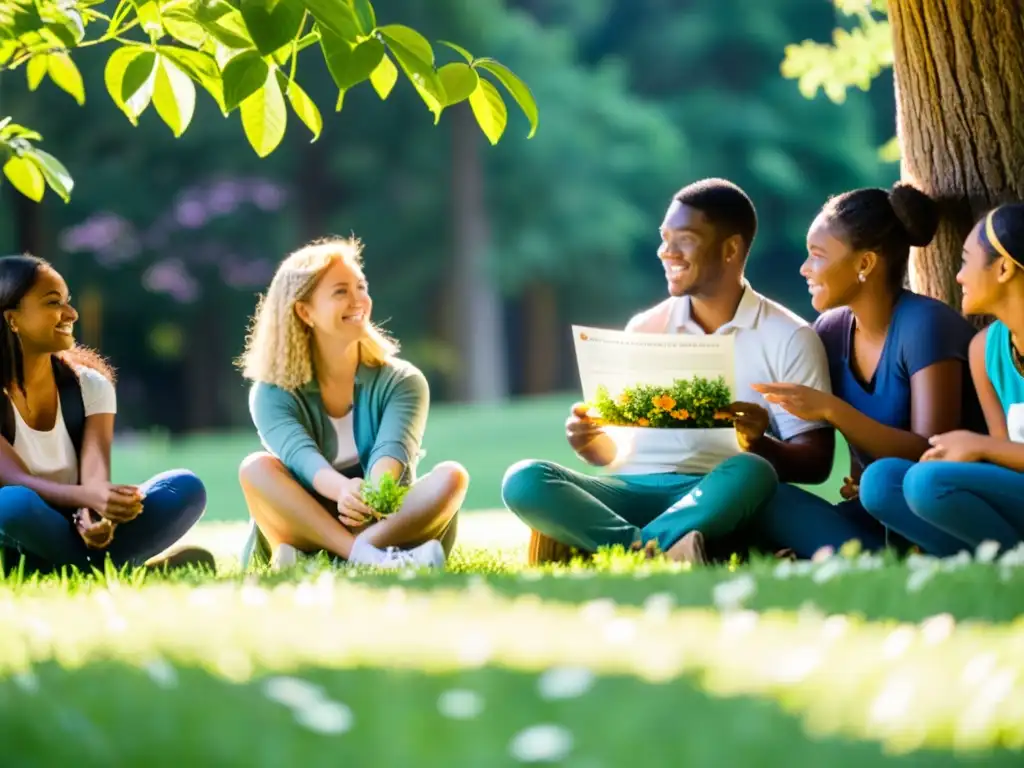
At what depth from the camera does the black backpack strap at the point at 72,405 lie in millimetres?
5449

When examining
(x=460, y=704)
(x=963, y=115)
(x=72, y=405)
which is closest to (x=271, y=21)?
(x=460, y=704)

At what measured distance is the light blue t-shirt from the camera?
471cm

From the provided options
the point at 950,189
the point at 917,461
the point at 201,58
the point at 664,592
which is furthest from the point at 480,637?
the point at 950,189

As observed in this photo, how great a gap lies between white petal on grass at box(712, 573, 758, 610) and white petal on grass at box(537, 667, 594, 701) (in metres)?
0.84

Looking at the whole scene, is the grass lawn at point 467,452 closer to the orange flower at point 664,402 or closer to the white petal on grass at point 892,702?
the orange flower at point 664,402

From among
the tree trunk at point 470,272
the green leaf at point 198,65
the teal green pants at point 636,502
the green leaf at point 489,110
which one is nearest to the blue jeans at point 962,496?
the teal green pants at point 636,502

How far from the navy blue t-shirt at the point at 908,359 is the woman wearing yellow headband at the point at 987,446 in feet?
0.64

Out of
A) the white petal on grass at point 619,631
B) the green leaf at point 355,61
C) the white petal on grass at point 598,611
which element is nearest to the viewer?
the white petal on grass at point 619,631

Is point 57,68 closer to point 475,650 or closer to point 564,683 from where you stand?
point 475,650

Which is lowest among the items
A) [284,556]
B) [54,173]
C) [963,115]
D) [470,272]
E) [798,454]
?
[284,556]

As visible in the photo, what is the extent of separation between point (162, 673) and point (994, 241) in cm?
321

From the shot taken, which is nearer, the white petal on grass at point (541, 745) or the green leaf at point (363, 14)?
the white petal on grass at point (541, 745)

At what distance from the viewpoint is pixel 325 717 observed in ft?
7.20

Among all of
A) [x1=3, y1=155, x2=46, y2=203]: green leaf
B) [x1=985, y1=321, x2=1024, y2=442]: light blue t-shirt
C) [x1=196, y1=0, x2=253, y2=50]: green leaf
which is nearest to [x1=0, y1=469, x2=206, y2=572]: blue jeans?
[x1=3, y1=155, x2=46, y2=203]: green leaf
